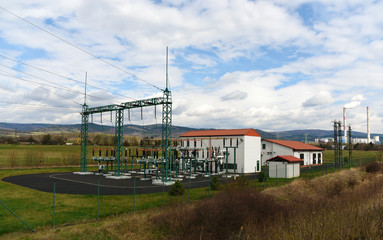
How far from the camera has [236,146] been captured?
47.6 metres

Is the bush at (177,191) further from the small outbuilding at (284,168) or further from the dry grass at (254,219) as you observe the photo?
the small outbuilding at (284,168)

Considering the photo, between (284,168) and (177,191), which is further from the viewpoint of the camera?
(284,168)

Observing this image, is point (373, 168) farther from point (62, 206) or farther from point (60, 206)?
point (60, 206)

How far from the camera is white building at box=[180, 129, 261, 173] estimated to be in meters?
47.7

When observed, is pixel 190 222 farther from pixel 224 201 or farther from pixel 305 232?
pixel 305 232

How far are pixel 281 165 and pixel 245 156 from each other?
824cm

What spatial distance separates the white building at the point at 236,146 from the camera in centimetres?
4766

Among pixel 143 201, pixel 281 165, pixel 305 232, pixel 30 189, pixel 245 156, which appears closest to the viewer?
pixel 305 232

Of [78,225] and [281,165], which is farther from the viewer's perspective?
[281,165]

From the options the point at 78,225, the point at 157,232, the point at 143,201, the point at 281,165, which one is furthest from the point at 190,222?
the point at 281,165

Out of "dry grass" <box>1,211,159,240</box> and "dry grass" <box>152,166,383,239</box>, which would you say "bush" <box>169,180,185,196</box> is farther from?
"dry grass" <box>1,211,159,240</box>

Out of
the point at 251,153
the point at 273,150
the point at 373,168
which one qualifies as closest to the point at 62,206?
the point at 251,153

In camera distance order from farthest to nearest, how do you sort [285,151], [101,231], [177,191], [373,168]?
[285,151] → [373,168] → [177,191] → [101,231]

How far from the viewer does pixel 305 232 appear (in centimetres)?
941
